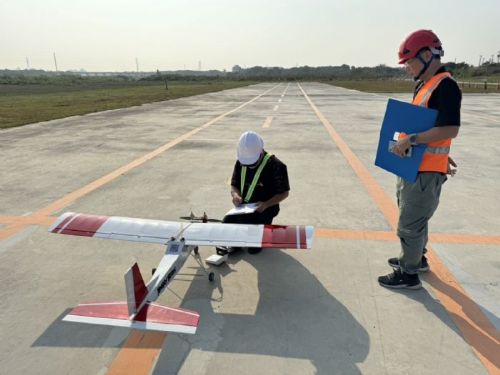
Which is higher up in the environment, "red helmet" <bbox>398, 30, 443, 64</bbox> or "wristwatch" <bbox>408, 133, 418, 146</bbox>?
"red helmet" <bbox>398, 30, 443, 64</bbox>

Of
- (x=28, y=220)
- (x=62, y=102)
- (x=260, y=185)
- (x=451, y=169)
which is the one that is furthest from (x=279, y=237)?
(x=62, y=102)

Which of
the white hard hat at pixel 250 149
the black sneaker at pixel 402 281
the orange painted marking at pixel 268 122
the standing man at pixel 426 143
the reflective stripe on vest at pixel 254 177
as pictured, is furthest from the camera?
the orange painted marking at pixel 268 122

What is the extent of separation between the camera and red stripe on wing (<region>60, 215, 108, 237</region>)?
3871mm

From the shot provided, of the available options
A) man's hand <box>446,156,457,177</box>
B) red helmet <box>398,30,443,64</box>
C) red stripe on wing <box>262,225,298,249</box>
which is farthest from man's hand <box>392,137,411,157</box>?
red stripe on wing <box>262,225,298,249</box>

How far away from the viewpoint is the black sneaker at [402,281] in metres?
4.00

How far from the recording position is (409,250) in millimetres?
3967

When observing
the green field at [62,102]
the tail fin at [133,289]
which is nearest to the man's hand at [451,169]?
the tail fin at [133,289]

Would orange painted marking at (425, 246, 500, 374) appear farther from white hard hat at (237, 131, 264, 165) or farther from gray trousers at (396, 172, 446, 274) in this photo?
white hard hat at (237, 131, 264, 165)

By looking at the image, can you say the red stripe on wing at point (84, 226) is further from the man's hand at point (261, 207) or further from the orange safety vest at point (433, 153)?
the orange safety vest at point (433, 153)

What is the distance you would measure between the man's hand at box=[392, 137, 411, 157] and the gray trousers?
0.29 meters

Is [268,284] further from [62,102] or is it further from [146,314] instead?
[62,102]

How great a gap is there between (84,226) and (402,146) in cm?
341

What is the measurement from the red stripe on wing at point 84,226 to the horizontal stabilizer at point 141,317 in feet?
3.37

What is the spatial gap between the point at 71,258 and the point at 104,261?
45 cm
